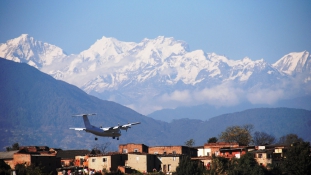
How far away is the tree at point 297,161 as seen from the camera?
410 feet

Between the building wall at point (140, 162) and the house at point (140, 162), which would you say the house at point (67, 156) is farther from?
the building wall at point (140, 162)

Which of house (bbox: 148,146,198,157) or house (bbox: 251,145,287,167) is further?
house (bbox: 148,146,198,157)

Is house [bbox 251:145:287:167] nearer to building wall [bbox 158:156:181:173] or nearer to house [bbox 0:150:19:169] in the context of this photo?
building wall [bbox 158:156:181:173]

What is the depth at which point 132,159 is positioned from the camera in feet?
409

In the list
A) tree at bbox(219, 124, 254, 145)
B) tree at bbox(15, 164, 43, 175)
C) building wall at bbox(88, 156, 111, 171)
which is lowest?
tree at bbox(15, 164, 43, 175)

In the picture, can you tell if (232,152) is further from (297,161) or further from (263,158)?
(297,161)

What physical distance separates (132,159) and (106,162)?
21.0ft

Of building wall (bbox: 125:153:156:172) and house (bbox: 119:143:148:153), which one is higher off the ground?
house (bbox: 119:143:148:153)

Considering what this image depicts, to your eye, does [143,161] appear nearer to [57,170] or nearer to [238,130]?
[57,170]

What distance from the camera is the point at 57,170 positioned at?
390 feet

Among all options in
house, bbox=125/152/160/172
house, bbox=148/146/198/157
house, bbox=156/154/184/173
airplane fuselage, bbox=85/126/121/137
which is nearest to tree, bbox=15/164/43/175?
airplane fuselage, bbox=85/126/121/137

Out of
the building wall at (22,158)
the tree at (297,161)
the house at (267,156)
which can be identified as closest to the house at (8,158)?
the building wall at (22,158)

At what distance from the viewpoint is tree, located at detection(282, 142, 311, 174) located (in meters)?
125

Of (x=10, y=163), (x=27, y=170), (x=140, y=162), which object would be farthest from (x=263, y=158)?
(x=10, y=163)
